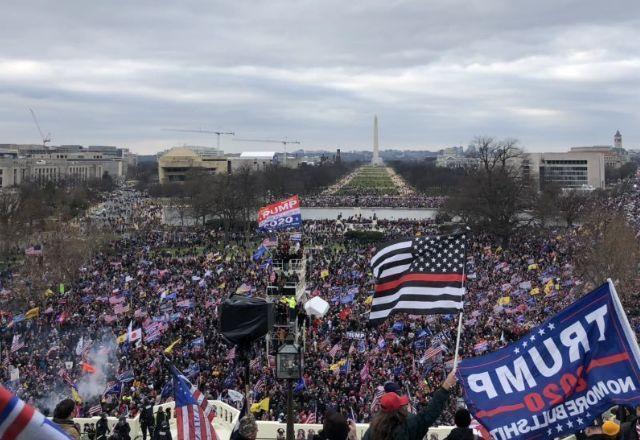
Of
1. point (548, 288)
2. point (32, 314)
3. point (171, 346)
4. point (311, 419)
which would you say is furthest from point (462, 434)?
point (32, 314)

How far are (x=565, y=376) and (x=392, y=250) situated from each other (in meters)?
4.74

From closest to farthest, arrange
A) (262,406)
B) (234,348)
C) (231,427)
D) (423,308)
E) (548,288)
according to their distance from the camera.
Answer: (423,308) < (231,427) < (262,406) < (234,348) < (548,288)

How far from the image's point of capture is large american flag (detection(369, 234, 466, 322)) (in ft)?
33.9

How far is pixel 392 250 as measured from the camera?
1078 centimetres

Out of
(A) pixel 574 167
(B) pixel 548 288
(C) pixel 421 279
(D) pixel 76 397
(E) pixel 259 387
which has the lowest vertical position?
(D) pixel 76 397

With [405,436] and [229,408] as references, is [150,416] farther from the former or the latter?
[405,436]

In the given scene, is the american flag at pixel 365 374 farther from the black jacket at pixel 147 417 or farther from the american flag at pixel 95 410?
the american flag at pixel 95 410

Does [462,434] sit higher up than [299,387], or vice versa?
[462,434]

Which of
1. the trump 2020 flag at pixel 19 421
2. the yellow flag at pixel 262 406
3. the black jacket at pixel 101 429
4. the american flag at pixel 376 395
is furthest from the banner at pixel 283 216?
the trump 2020 flag at pixel 19 421

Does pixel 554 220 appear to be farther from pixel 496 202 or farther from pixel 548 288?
pixel 548 288

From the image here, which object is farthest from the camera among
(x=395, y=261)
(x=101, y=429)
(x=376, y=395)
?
(x=376, y=395)

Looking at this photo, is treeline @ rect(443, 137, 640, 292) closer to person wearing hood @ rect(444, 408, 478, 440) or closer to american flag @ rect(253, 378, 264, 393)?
american flag @ rect(253, 378, 264, 393)

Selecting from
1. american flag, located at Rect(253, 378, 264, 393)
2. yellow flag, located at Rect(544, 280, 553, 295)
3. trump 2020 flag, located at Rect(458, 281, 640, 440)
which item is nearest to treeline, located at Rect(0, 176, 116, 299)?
american flag, located at Rect(253, 378, 264, 393)

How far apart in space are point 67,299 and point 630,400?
3531cm
